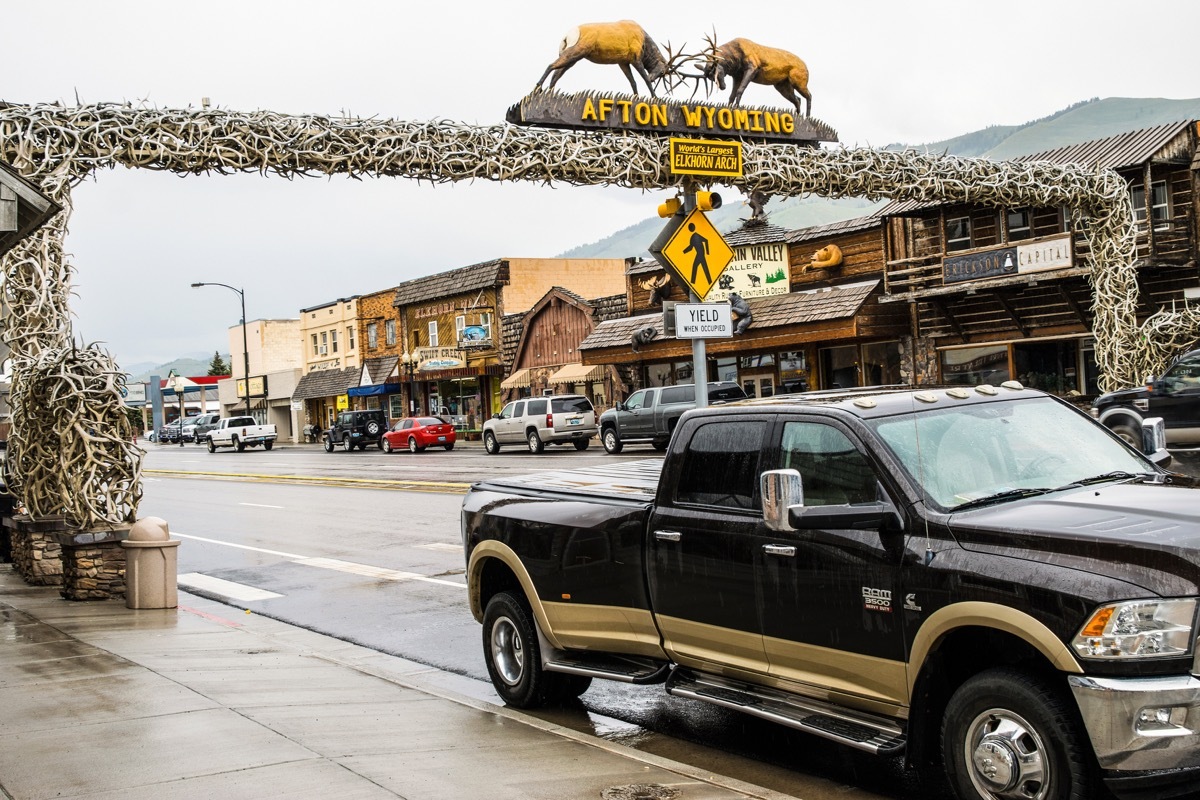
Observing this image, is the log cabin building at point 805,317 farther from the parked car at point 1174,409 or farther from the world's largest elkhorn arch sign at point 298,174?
the parked car at point 1174,409

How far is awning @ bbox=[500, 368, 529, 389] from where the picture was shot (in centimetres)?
4997

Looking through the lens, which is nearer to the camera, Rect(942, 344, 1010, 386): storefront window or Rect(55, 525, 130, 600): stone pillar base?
Rect(55, 525, 130, 600): stone pillar base

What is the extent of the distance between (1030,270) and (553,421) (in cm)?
1549

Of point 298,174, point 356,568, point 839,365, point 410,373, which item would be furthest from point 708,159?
point 410,373

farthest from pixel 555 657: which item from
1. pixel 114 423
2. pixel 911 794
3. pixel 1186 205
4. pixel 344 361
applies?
pixel 344 361

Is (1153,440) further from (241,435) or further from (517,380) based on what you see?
(241,435)

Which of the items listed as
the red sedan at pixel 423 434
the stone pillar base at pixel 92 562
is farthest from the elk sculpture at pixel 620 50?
the red sedan at pixel 423 434

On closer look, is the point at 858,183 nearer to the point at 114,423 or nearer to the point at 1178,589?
the point at 114,423

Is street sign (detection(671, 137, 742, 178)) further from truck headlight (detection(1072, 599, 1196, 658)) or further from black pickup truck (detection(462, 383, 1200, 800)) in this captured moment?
truck headlight (detection(1072, 599, 1196, 658))

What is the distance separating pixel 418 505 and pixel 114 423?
988 cm

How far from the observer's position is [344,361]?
6762 cm

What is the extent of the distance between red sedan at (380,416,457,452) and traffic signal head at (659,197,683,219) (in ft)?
119

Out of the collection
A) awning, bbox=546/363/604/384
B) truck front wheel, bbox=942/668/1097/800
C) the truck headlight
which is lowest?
truck front wheel, bbox=942/668/1097/800

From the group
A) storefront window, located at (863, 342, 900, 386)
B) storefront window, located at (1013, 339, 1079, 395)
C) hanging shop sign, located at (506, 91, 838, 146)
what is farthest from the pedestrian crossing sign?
storefront window, located at (863, 342, 900, 386)
